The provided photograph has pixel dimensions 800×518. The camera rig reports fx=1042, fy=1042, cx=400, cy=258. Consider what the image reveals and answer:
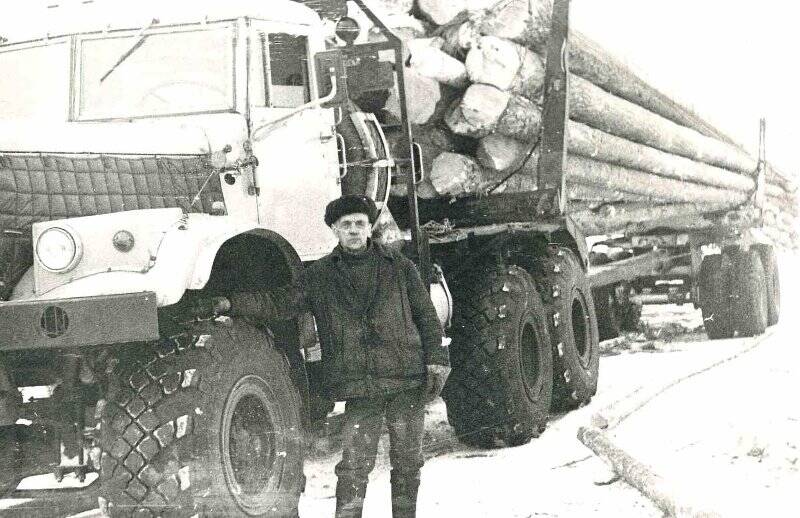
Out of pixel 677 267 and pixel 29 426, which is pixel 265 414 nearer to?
pixel 29 426

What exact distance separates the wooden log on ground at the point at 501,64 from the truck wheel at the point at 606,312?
4.39 meters

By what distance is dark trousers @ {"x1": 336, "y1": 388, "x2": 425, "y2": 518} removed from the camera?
413 cm

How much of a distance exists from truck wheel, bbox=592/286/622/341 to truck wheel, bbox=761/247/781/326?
2640mm

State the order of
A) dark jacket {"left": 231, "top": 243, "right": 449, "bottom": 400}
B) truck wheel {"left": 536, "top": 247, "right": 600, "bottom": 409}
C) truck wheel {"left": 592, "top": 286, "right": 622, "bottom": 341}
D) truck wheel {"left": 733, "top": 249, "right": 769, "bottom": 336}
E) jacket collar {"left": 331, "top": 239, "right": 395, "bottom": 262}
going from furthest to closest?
truck wheel {"left": 733, "top": 249, "right": 769, "bottom": 336}, truck wheel {"left": 592, "top": 286, "right": 622, "bottom": 341}, truck wheel {"left": 536, "top": 247, "right": 600, "bottom": 409}, jacket collar {"left": 331, "top": 239, "right": 395, "bottom": 262}, dark jacket {"left": 231, "top": 243, "right": 449, "bottom": 400}

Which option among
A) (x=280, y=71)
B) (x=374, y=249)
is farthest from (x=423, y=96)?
(x=374, y=249)

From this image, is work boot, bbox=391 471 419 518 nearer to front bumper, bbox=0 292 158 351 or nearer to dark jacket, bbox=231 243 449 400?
dark jacket, bbox=231 243 449 400

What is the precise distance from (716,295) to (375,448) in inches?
331

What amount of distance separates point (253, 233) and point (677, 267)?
8.67 meters

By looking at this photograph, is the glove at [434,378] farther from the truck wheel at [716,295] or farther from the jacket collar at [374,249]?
the truck wheel at [716,295]

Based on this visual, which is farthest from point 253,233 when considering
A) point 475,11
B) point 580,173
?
point 580,173

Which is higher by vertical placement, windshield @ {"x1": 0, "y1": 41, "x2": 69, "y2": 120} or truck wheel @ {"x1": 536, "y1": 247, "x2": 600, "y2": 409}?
windshield @ {"x1": 0, "y1": 41, "x2": 69, "y2": 120}

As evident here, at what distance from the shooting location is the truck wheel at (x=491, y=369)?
647 centimetres

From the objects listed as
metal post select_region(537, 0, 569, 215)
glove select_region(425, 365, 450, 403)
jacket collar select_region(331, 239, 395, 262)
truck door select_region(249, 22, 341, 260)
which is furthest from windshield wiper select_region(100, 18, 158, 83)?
metal post select_region(537, 0, 569, 215)

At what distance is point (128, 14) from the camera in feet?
16.9
